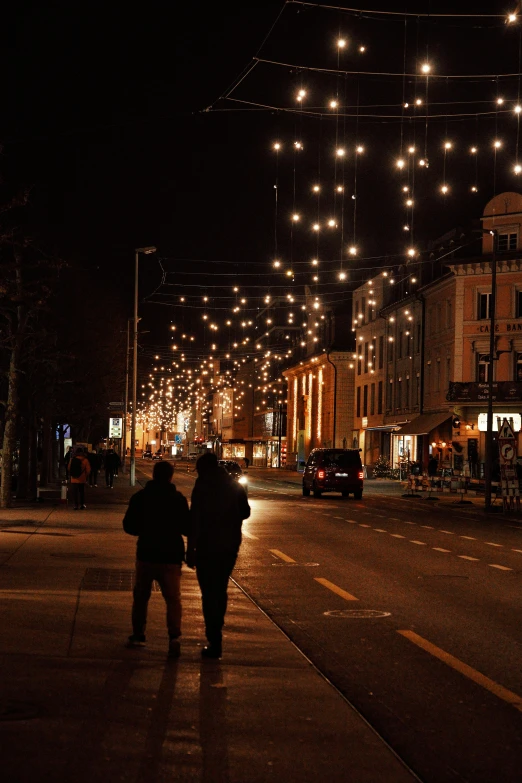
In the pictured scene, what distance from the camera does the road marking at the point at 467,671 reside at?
8.66 metres

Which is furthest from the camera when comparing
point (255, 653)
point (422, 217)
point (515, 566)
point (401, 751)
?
point (422, 217)

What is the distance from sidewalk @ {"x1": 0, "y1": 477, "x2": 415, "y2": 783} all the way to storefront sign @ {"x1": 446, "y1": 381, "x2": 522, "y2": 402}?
47189mm

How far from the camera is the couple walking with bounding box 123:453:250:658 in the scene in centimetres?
1005

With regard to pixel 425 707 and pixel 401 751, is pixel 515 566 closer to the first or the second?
pixel 425 707

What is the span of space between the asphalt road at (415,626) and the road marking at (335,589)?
2 centimetres

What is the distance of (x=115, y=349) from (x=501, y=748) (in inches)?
2237

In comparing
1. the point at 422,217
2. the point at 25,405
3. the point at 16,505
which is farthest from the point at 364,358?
the point at 16,505

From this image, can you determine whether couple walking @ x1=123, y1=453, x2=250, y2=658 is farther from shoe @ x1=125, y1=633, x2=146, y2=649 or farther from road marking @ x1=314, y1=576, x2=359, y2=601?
road marking @ x1=314, y1=576, x2=359, y2=601

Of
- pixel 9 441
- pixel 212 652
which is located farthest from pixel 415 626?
pixel 9 441

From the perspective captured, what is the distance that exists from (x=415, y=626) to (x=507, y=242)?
51.1 meters

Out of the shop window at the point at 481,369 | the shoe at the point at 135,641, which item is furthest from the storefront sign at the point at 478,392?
the shoe at the point at 135,641

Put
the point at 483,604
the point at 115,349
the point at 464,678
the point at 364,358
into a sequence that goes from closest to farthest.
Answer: the point at 464,678, the point at 483,604, the point at 115,349, the point at 364,358

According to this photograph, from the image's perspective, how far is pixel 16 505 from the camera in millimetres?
35438

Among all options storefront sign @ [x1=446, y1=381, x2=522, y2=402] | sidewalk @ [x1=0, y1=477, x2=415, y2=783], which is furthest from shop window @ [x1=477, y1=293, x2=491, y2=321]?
sidewalk @ [x1=0, y1=477, x2=415, y2=783]
